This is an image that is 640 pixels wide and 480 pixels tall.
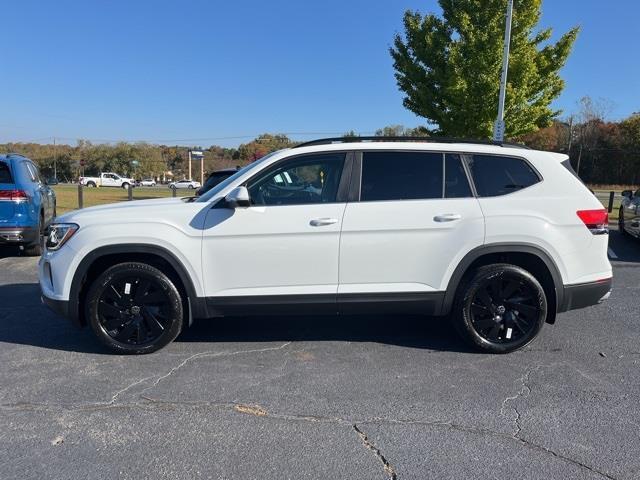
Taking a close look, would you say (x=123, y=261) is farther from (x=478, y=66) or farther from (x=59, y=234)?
(x=478, y=66)

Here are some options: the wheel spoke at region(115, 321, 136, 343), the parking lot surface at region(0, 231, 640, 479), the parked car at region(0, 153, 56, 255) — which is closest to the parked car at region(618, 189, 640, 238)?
the parking lot surface at region(0, 231, 640, 479)

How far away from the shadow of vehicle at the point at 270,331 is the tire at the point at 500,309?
0.86 feet

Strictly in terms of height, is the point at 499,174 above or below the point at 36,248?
above

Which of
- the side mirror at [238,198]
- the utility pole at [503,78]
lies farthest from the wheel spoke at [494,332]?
the utility pole at [503,78]

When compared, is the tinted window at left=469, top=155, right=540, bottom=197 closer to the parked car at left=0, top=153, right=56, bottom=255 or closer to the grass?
the parked car at left=0, top=153, right=56, bottom=255

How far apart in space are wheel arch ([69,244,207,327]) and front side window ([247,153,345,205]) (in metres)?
0.85

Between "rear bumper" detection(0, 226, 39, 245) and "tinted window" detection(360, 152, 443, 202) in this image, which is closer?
"tinted window" detection(360, 152, 443, 202)

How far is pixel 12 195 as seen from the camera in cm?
809

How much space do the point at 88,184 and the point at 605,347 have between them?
71.3 metres

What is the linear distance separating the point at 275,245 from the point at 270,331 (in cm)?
122

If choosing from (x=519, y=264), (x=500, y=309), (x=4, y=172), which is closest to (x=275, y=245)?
(x=500, y=309)

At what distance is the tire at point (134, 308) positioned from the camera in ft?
13.9

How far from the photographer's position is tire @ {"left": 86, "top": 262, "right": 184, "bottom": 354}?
166 inches

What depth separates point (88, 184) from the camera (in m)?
67.4
